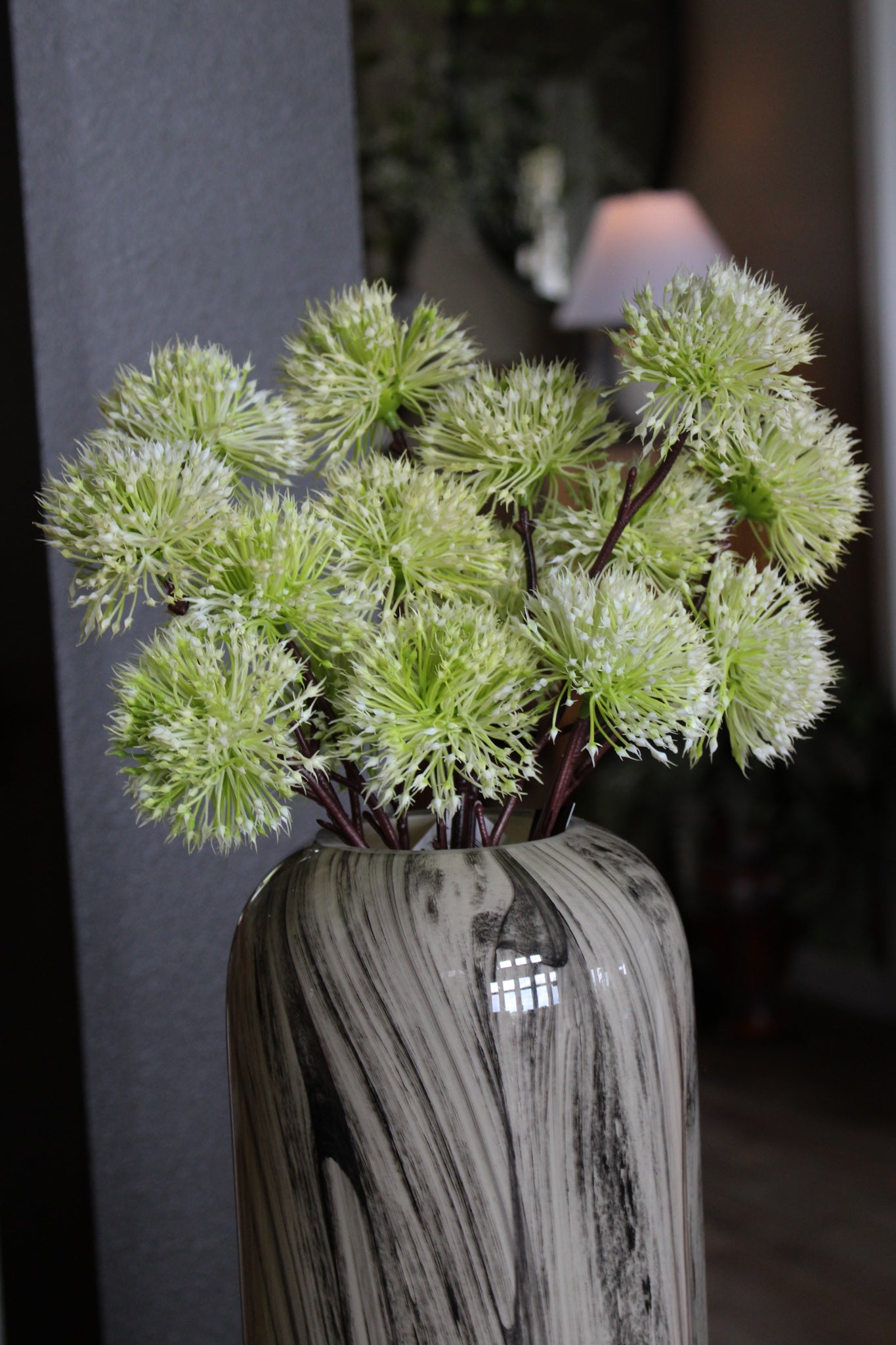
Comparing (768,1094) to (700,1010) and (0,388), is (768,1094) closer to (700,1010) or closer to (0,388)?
(700,1010)

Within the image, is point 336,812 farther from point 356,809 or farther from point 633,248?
point 633,248

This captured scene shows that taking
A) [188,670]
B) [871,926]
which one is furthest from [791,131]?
[188,670]

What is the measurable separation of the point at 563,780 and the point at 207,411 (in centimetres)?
22

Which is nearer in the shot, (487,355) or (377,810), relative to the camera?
(377,810)

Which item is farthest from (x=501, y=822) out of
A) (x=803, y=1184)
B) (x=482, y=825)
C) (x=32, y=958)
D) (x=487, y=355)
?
(x=487, y=355)

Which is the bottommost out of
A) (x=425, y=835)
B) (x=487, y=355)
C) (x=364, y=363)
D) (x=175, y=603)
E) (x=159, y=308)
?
(x=425, y=835)

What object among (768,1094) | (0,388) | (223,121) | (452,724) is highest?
(223,121)

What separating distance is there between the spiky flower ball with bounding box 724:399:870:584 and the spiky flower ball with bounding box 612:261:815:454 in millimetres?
30

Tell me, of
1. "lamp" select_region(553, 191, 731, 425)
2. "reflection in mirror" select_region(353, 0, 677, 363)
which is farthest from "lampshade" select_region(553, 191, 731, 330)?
"reflection in mirror" select_region(353, 0, 677, 363)

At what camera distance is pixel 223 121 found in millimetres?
919

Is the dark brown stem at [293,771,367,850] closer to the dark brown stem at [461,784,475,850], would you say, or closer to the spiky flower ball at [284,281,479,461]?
the dark brown stem at [461,784,475,850]

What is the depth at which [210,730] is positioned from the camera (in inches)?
18.4

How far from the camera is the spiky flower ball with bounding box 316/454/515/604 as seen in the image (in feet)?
1.67

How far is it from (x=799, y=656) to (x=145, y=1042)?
578 mm
